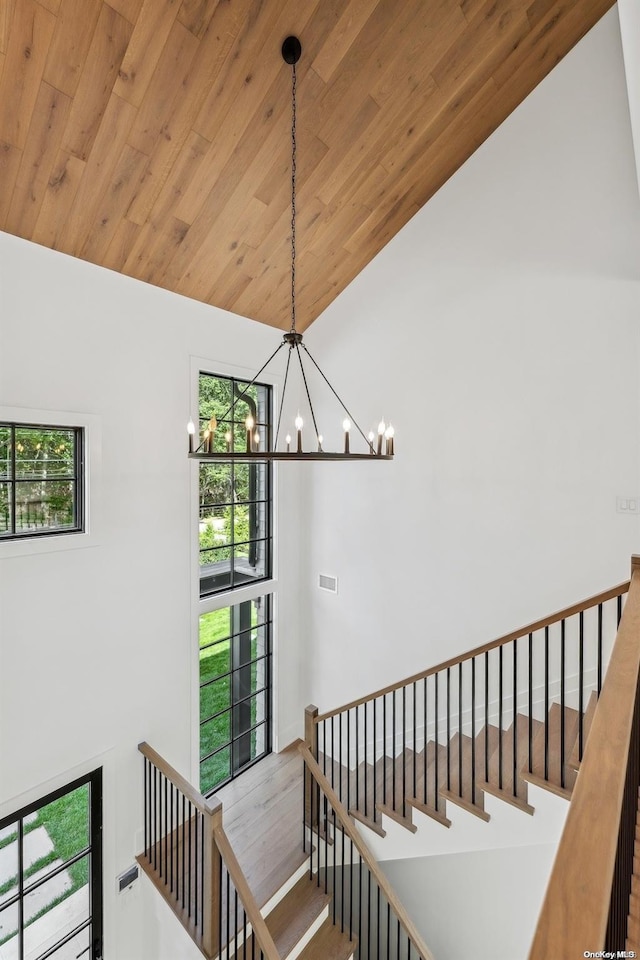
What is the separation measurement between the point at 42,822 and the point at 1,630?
145cm

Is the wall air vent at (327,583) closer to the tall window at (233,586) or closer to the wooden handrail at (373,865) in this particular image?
the tall window at (233,586)

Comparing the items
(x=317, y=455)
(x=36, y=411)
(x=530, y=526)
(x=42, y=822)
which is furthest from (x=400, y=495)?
(x=42, y=822)

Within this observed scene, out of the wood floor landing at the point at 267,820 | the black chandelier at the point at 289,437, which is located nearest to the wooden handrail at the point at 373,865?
the wood floor landing at the point at 267,820

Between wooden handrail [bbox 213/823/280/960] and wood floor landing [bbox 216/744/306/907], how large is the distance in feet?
3.10

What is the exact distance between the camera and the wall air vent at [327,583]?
5.11 meters

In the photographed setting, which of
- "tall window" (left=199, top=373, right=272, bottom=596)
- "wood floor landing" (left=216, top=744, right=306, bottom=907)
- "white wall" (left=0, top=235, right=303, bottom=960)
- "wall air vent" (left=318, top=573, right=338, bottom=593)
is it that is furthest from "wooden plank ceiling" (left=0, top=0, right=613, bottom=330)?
"wood floor landing" (left=216, top=744, right=306, bottom=907)

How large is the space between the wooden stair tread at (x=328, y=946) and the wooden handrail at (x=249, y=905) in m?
0.94

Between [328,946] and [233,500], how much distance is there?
361 cm

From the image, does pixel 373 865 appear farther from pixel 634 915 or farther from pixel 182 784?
pixel 634 915

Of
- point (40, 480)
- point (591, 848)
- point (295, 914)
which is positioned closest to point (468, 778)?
point (295, 914)

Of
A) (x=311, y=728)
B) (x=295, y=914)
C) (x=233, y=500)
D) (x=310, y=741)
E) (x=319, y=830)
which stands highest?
(x=233, y=500)

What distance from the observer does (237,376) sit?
457 centimetres

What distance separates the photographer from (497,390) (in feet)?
13.1

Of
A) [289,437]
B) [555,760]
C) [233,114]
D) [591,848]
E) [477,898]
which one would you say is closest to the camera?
[591,848]
